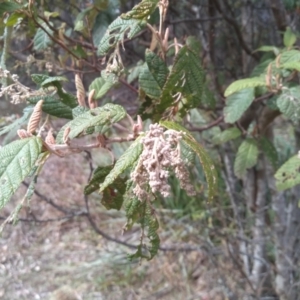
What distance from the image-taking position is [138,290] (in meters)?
2.57

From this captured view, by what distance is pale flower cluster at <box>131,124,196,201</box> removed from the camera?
451mm

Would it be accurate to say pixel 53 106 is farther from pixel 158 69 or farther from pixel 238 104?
pixel 238 104

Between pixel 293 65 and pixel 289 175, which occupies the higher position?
pixel 293 65

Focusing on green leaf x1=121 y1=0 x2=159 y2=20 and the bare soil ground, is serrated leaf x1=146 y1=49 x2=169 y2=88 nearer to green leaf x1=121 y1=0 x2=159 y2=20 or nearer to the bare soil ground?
green leaf x1=121 y1=0 x2=159 y2=20

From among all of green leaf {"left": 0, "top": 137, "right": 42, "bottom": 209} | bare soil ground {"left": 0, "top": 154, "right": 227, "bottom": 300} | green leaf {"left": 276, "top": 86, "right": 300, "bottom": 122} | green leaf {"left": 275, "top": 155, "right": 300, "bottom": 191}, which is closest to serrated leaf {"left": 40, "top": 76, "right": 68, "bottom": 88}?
green leaf {"left": 0, "top": 137, "right": 42, "bottom": 209}

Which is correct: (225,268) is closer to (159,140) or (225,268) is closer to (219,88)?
(219,88)

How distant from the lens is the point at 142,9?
2.20 feet

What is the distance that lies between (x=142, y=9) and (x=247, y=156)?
2.31 ft

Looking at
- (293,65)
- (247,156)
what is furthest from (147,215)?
(247,156)

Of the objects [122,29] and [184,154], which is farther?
[122,29]

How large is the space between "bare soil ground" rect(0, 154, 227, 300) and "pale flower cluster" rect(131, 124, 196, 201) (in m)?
1.87

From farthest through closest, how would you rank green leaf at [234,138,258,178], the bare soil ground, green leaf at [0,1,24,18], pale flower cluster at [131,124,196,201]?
the bare soil ground
green leaf at [234,138,258,178]
green leaf at [0,1,24,18]
pale flower cluster at [131,124,196,201]

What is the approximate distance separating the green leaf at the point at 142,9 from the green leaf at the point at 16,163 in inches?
10.4

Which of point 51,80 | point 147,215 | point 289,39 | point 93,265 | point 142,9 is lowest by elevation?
point 93,265
